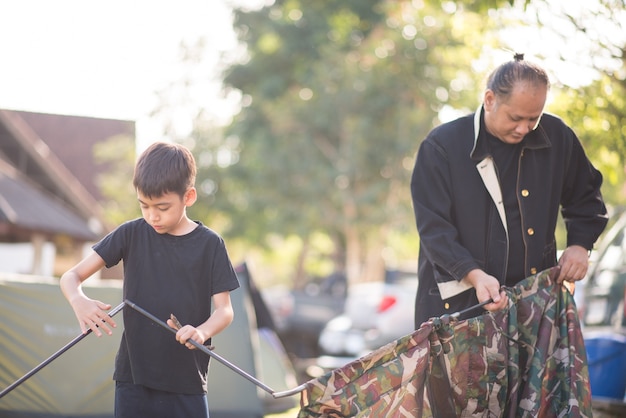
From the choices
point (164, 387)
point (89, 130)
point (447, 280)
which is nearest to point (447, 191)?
point (447, 280)

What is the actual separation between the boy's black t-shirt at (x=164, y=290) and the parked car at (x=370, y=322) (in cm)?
976

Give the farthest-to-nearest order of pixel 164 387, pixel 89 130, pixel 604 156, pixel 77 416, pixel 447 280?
pixel 89 130
pixel 604 156
pixel 77 416
pixel 447 280
pixel 164 387

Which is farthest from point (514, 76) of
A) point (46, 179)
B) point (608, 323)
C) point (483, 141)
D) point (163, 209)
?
point (46, 179)

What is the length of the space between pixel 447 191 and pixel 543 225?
42 cm

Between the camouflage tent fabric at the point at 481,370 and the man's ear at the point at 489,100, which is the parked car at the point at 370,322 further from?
the man's ear at the point at 489,100

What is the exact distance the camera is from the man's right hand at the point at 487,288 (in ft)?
12.8

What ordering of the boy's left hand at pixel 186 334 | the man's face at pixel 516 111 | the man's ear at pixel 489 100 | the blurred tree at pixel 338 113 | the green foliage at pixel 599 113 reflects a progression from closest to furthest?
the boy's left hand at pixel 186 334
the man's face at pixel 516 111
the man's ear at pixel 489 100
the green foliage at pixel 599 113
the blurred tree at pixel 338 113

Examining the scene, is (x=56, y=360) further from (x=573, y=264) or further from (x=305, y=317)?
(x=305, y=317)

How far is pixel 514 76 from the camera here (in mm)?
3975

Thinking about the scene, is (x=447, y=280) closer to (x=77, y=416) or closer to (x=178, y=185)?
(x=178, y=185)

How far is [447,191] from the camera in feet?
13.6

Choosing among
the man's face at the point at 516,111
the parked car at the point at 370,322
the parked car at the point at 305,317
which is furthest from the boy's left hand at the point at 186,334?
the parked car at the point at 305,317

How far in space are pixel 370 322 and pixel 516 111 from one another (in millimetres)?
11249

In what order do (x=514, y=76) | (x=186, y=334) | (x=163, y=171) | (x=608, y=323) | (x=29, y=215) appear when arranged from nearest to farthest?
(x=186, y=334), (x=163, y=171), (x=514, y=76), (x=608, y=323), (x=29, y=215)
